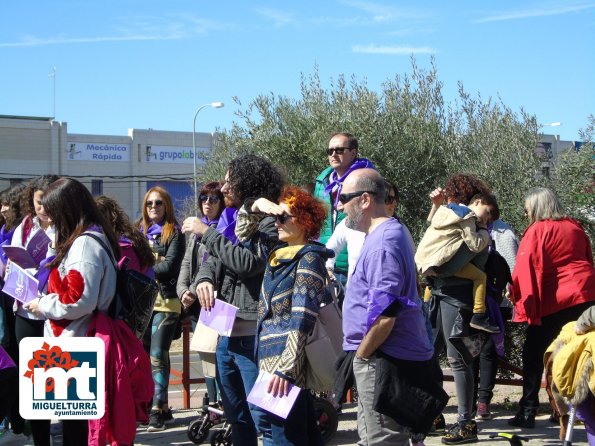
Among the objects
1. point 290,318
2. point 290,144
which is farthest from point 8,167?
point 290,318

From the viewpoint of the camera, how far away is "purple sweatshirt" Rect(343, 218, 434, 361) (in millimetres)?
4188

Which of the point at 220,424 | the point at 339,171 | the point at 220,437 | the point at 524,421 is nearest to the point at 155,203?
the point at 339,171

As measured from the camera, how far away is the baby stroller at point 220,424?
256 inches

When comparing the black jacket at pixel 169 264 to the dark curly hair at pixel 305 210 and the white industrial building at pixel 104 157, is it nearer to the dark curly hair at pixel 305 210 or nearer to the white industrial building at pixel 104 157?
the dark curly hair at pixel 305 210

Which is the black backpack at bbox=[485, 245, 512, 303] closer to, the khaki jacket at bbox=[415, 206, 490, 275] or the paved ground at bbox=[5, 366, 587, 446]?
the khaki jacket at bbox=[415, 206, 490, 275]

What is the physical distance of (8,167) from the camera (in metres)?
56.4

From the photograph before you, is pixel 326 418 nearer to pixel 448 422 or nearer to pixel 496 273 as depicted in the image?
pixel 448 422

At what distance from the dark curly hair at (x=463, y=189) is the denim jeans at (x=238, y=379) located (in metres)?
2.78

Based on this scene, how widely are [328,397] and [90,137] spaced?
5663cm

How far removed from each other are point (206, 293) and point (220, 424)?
8.60 feet

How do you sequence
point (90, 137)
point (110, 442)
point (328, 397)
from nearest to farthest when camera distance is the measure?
point (110, 442) < point (328, 397) < point (90, 137)

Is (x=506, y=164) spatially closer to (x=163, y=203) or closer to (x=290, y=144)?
(x=290, y=144)

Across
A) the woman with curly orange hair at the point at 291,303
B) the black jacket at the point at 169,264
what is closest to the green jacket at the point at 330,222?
the black jacket at the point at 169,264

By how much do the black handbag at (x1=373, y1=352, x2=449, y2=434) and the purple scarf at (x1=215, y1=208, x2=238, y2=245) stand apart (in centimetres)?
133
